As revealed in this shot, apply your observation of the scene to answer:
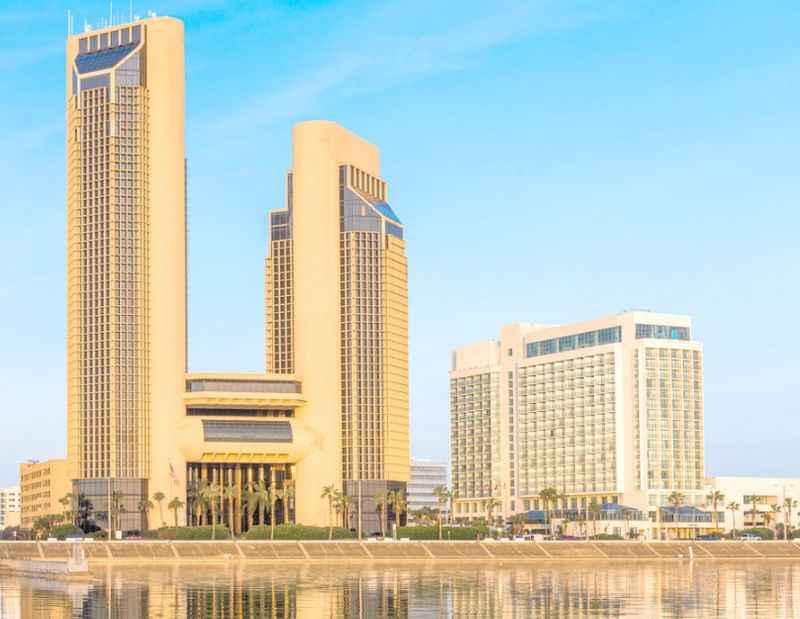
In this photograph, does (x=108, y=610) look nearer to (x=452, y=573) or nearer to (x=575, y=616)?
(x=575, y=616)

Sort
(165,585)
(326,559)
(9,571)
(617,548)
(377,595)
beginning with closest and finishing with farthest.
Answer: (377,595) < (165,585) < (9,571) < (326,559) < (617,548)

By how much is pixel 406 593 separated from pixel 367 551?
250ft

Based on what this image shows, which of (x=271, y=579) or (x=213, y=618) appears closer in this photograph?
(x=213, y=618)

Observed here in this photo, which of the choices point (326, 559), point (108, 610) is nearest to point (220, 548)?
point (326, 559)

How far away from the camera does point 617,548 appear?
190625 mm

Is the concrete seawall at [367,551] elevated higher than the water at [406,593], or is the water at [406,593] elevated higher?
the water at [406,593]

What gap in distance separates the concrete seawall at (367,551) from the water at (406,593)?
18.7m

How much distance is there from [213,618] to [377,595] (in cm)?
2368

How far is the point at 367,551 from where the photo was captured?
7092 inches

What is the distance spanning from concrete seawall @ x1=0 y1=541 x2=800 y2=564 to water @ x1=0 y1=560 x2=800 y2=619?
737 inches

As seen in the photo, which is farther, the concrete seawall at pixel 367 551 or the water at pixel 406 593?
the concrete seawall at pixel 367 551

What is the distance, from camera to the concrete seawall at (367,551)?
17175cm

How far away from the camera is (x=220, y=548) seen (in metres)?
178

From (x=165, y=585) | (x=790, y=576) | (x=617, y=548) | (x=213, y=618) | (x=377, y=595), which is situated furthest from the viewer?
(x=617, y=548)
